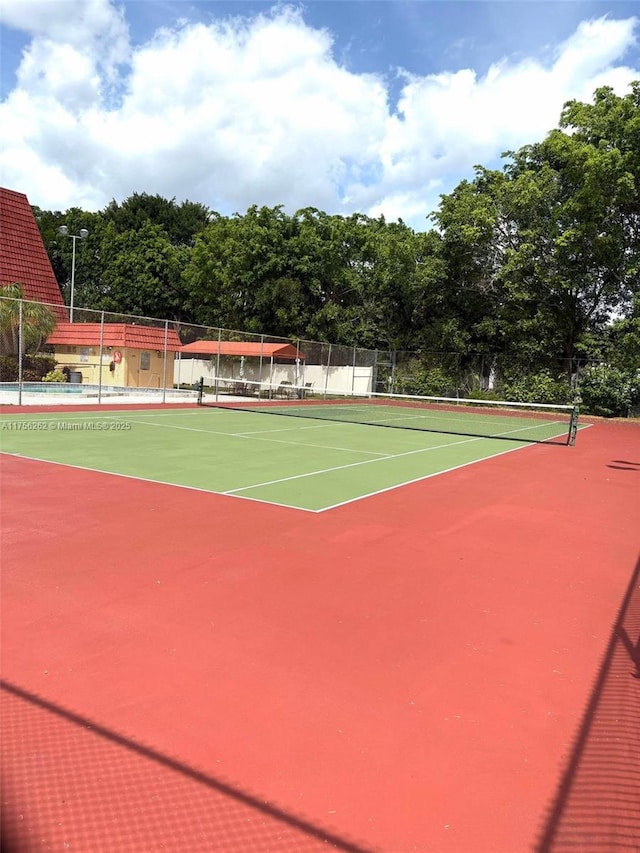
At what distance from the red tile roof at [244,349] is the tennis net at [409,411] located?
158 cm

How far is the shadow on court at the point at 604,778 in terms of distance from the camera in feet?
7.82

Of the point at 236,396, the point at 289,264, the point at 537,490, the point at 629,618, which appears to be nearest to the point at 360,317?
the point at 289,264

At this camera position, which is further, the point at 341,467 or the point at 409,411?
the point at 409,411

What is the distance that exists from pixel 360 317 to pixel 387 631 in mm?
36151

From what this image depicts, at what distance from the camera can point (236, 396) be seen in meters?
30.1

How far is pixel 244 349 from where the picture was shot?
31031 mm

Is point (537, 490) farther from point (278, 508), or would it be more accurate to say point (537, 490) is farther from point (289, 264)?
point (289, 264)

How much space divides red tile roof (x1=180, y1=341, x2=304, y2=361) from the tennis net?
1578 millimetres

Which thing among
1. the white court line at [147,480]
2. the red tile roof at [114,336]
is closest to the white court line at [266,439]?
the white court line at [147,480]

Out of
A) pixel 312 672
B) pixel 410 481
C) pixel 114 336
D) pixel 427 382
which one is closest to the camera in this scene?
pixel 312 672

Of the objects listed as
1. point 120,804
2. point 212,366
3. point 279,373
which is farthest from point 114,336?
point 120,804

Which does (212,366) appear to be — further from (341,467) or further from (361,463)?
(341,467)

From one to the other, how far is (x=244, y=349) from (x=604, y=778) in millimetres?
29332

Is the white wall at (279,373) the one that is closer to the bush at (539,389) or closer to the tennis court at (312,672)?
the bush at (539,389)
